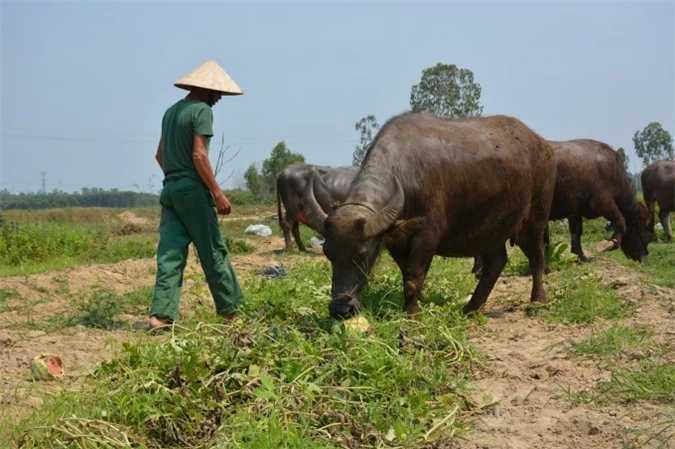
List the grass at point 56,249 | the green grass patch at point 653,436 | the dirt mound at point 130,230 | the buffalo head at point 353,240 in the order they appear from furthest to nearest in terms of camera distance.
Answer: the dirt mound at point 130,230 < the grass at point 56,249 < the buffalo head at point 353,240 < the green grass patch at point 653,436

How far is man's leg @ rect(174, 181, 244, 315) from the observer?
21.1ft

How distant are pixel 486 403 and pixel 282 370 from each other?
3.89ft

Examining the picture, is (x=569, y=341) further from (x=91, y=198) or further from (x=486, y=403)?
(x=91, y=198)

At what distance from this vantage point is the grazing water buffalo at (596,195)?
11.8m

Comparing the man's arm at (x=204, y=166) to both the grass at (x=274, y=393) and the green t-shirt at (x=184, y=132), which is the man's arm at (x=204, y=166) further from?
the grass at (x=274, y=393)

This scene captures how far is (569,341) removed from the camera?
557 cm

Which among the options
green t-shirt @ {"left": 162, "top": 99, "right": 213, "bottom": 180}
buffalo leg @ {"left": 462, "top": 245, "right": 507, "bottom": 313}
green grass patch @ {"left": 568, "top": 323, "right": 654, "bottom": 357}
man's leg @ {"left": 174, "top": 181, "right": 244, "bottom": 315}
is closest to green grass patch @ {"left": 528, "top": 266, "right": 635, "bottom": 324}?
buffalo leg @ {"left": 462, "top": 245, "right": 507, "bottom": 313}

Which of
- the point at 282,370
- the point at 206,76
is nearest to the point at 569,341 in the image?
the point at 282,370

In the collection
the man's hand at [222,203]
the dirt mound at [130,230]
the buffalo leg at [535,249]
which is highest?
the man's hand at [222,203]

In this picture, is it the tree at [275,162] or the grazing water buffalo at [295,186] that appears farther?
the tree at [275,162]

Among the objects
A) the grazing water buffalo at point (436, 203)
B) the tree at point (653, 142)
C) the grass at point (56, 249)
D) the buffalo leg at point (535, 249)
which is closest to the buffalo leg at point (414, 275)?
the grazing water buffalo at point (436, 203)

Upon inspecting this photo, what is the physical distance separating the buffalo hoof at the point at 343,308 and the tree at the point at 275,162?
108 feet

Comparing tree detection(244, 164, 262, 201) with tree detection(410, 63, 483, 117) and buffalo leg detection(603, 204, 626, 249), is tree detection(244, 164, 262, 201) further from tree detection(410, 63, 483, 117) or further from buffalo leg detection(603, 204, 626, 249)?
buffalo leg detection(603, 204, 626, 249)

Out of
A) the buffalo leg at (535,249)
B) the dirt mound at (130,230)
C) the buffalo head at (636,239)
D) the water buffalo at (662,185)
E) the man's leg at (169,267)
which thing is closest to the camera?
the man's leg at (169,267)
